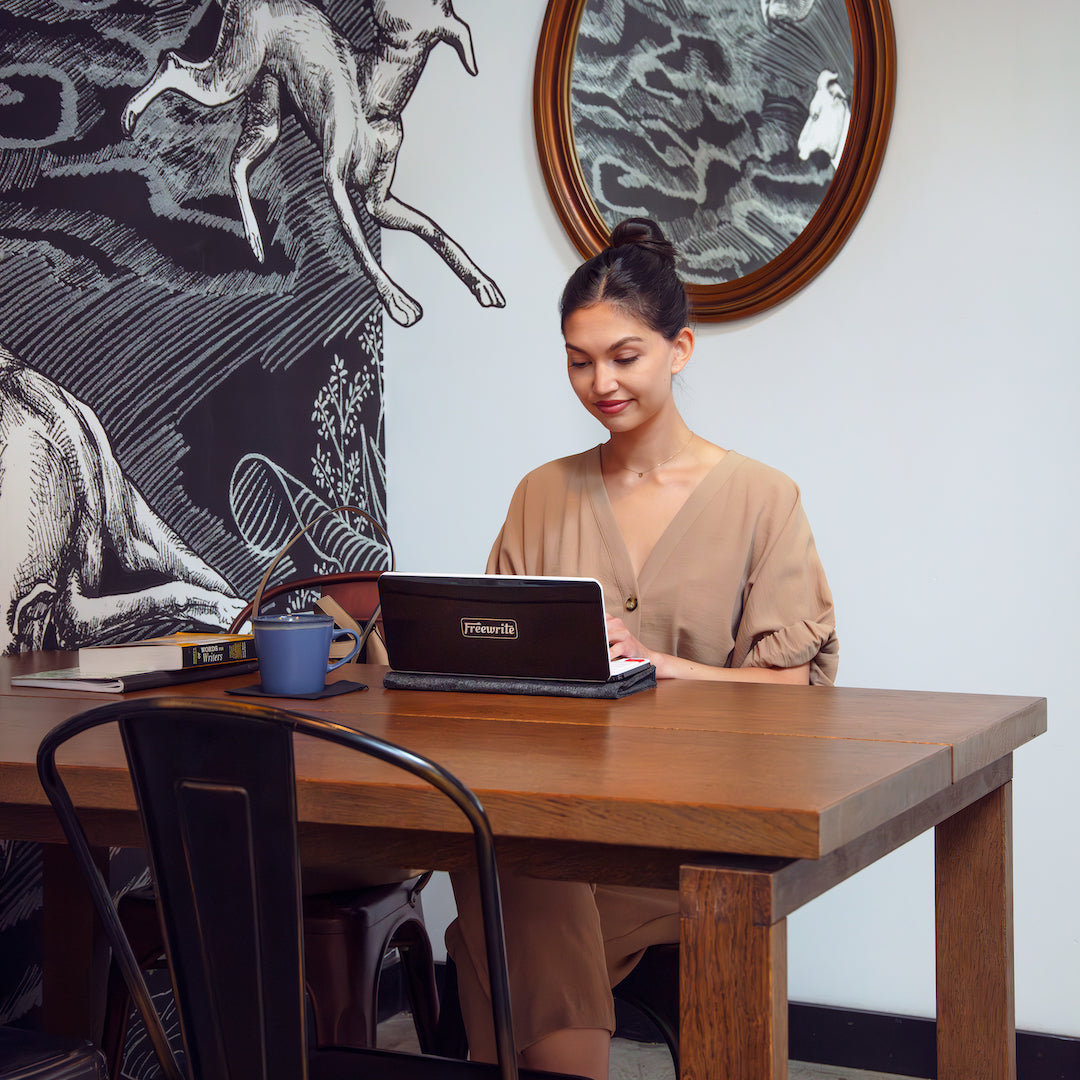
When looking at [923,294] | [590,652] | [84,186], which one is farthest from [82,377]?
[923,294]

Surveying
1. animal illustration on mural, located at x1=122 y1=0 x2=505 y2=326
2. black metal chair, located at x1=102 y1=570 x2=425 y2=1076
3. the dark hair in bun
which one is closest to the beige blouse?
the dark hair in bun

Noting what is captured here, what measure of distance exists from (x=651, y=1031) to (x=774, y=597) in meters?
1.24

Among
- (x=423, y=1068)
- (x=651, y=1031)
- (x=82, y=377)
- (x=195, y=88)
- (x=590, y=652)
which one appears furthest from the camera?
(x=651, y=1031)

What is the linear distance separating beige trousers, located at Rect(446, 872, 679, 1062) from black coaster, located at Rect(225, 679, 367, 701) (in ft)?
0.87

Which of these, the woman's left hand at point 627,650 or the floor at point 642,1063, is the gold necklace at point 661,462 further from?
the floor at point 642,1063

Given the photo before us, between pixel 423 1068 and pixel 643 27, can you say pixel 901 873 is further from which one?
pixel 643 27

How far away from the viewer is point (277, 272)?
2553 millimetres

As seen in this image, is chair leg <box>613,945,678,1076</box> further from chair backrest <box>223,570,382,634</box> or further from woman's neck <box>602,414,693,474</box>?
chair backrest <box>223,570,382,634</box>

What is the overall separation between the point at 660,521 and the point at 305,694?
2.43ft

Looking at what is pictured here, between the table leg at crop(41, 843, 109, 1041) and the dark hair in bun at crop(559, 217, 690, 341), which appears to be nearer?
the table leg at crop(41, 843, 109, 1041)

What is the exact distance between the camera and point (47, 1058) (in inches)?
41.1

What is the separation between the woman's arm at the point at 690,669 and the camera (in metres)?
1.53

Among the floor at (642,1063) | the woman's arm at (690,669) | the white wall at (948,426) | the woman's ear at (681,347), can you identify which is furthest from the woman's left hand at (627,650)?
the floor at (642,1063)

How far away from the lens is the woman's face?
1872mm
